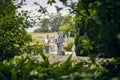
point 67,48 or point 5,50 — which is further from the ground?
point 5,50

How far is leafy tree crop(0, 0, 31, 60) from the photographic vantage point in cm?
581

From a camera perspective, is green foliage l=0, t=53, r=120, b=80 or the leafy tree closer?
green foliage l=0, t=53, r=120, b=80

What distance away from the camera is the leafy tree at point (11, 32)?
581 cm

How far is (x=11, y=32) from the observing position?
6.05m

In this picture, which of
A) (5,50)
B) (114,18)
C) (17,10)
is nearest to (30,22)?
(17,10)

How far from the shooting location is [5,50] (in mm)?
5996

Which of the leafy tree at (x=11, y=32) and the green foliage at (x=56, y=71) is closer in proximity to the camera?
the green foliage at (x=56, y=71)

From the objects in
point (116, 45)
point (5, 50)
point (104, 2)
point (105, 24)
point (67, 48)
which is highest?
point (104, 2)

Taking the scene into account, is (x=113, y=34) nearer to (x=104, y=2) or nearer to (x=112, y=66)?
(x=104, y=2)

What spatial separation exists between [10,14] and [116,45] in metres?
3.84

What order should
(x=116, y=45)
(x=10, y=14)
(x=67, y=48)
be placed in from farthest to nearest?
(x=67, y=48) → (x=10, y=14) → (x=116, y=45)

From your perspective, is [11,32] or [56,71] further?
[11,32]

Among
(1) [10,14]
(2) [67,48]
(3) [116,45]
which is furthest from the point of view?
(2) [67,48]

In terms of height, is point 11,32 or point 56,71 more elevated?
point 11,32
